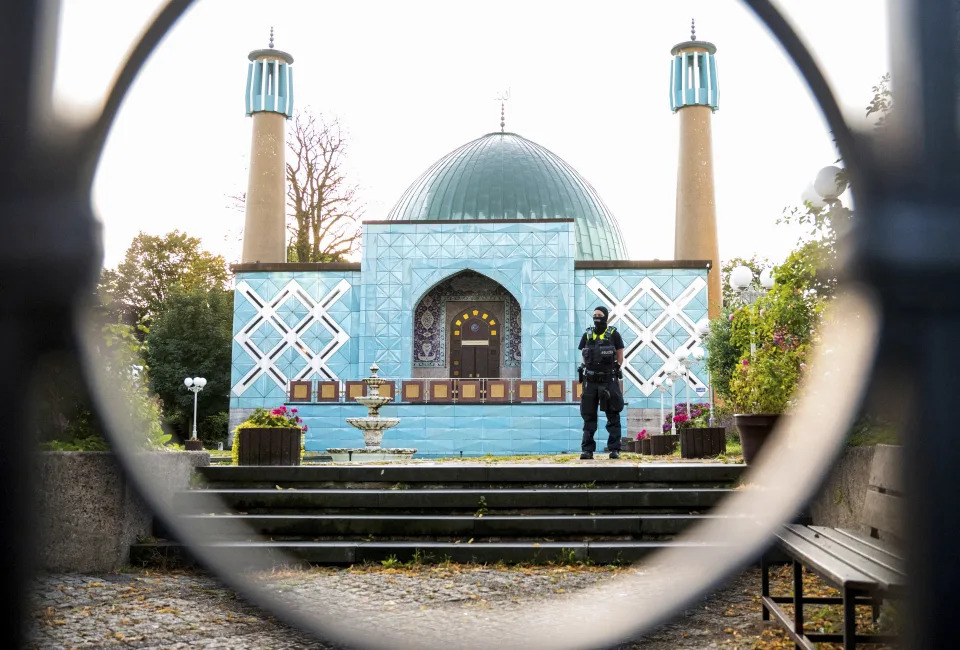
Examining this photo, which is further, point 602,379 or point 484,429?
point 484,429

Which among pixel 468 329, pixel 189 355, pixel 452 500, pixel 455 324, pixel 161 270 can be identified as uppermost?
pixel 161 270

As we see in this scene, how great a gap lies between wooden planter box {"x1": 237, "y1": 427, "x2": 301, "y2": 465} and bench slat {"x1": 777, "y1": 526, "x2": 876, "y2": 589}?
17.7ft

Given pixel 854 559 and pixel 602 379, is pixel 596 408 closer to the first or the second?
pixel 602 379

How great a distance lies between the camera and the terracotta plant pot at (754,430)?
7.27 m

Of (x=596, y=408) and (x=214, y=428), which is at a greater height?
(x=596, y=408)

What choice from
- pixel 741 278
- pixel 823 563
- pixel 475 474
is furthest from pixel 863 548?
pixel 741 278

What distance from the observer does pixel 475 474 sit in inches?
295

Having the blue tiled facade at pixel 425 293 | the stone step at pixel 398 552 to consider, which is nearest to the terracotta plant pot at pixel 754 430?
the stone step at pixel 398 552

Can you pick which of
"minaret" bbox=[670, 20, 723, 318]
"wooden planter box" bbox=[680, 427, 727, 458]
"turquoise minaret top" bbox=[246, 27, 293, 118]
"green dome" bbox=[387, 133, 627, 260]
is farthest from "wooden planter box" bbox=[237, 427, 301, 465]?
"turquoise minaret top" bbox=[246, 27, 293, 118]

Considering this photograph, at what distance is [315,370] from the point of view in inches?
998

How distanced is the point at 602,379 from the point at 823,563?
714 cm

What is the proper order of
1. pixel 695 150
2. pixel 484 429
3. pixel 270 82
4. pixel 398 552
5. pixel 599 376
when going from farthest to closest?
pixel 270 82 < pixel 695 150 < pixel 484 429 < pixel 599 376 < pixel 398 552

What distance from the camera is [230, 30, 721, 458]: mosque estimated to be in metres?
22.5

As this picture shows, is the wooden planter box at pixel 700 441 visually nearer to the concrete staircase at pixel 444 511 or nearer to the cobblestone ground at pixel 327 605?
the concrete staircase at pixel 444 511
